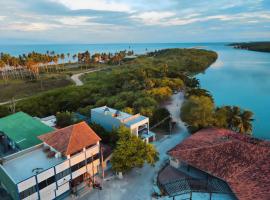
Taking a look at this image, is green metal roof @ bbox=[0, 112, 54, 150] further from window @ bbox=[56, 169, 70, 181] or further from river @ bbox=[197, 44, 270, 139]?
river @ bbox=[197, 44, 270, 139]

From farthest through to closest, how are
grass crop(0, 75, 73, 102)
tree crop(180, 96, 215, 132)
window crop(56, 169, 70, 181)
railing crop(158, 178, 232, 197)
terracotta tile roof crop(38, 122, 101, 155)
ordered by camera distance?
grass crop(0, 75, 73, 102)
tree crop(180, 96, 215, 132)
terracotta tile roof crop(38, 122, 101, 155)
railing crop(158, 178, 232, 197)
window crop(56, 169, 70, 181)

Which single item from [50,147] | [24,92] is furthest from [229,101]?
[24,92]

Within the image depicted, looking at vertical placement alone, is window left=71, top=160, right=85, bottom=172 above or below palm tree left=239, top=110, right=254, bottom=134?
below

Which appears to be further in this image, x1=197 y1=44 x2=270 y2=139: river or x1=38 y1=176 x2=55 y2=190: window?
x1=197 y1=44 x2=270 y2=139: river

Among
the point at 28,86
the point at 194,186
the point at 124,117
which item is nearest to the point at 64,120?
the point at 124,117

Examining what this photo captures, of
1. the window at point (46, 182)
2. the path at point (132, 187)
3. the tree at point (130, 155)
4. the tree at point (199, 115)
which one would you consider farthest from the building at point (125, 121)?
the window at point (46, 182)

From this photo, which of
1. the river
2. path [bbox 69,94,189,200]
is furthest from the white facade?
the river

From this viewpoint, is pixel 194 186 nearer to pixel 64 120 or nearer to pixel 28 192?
pixel 28 192
